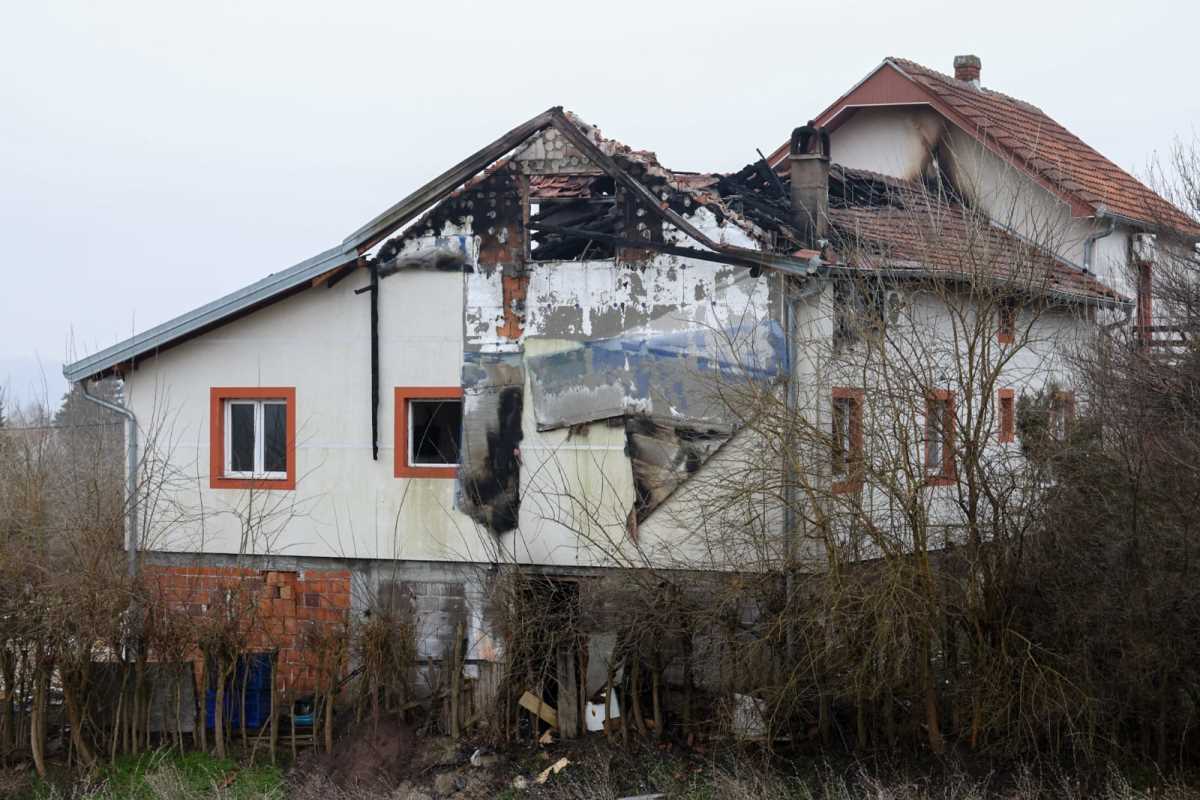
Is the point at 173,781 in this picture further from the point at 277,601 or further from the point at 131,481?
the point at 131,481

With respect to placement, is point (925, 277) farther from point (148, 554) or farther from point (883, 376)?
point (148, 554)

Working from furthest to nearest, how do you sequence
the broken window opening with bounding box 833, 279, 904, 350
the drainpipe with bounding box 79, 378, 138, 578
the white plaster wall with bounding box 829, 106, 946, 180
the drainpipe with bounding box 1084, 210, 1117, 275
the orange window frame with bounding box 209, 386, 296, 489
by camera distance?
1. the white plaster wall with bounding box 829, 106, 946, 180
2. the drainpipe with bounding box 1084, 210, 1117, 275
3. the orange window frame with bounding box 209, 386, 296, 489
4. the drainpipe with bounding box 79, 378, 138, 578
5. the broken window opening with bounding box 833, 279, 904, 350

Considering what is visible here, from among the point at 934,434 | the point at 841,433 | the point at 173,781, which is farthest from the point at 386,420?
the point at 934,434

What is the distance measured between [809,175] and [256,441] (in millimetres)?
7182

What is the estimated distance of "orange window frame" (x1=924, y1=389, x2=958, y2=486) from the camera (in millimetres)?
12195

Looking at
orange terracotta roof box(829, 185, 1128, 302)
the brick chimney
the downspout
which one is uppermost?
the brick chimney

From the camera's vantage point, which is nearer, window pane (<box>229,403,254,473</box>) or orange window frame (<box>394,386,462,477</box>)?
orange window frame (<box>394,386,462,477</box>)

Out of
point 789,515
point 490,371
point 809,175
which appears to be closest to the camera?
point 789,515

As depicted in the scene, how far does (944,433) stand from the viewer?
12.3 meters

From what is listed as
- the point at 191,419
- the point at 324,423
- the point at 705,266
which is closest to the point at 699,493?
the point at 705,266

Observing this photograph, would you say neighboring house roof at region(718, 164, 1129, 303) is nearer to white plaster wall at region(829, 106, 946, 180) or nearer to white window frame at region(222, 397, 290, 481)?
white plaster wall at region(829, 106, 946, 180)

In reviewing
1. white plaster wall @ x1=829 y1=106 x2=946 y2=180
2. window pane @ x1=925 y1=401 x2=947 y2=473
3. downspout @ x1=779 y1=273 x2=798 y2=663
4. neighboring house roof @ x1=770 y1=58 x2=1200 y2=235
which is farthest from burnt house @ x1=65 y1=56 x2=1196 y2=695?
white plaster wall @ x1=829 y1=106 x2=946 y2=180

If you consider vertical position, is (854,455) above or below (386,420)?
below

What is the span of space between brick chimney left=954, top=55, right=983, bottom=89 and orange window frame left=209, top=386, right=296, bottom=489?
1382 cm
